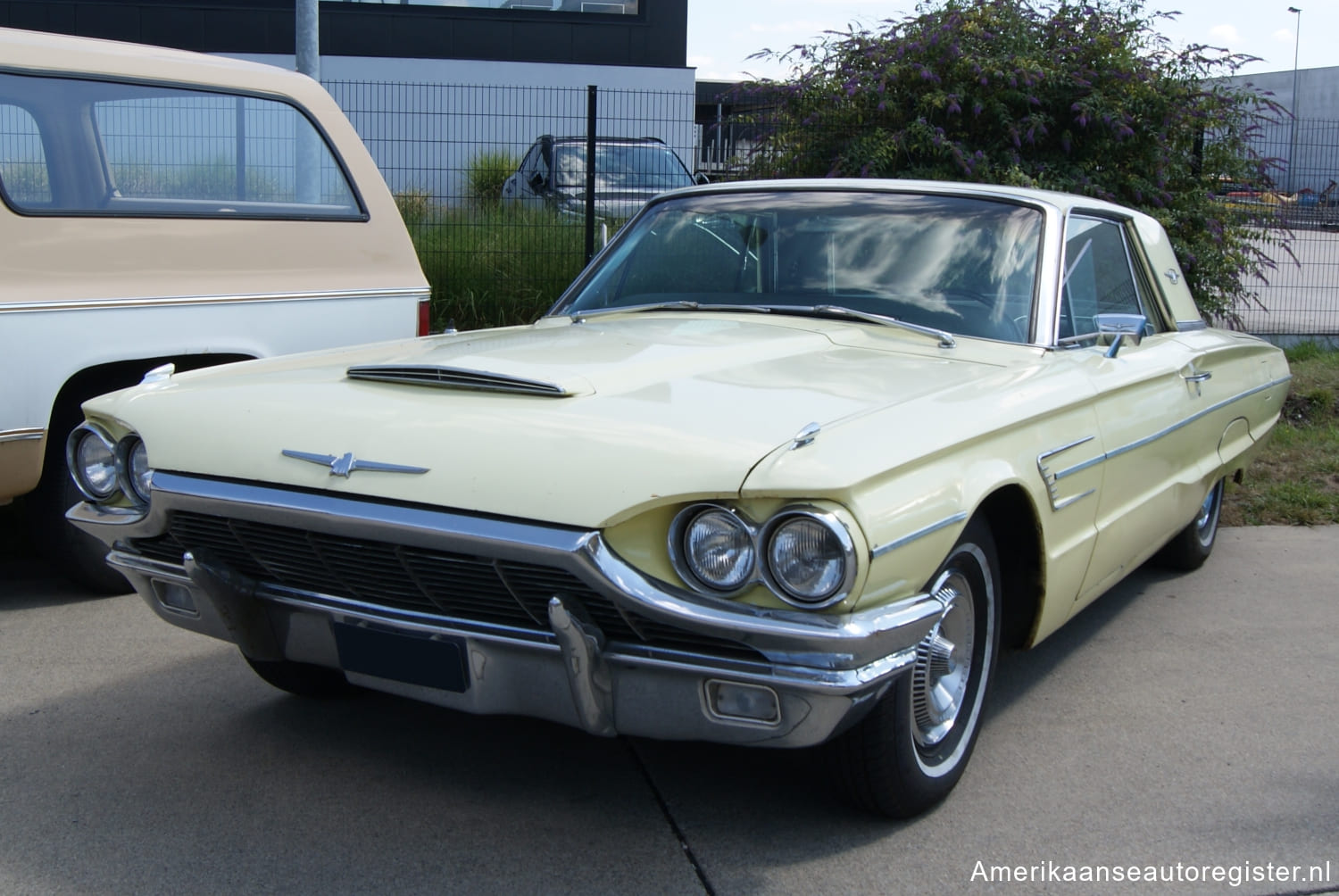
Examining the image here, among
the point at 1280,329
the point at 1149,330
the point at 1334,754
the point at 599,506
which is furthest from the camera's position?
the point at 1280,329

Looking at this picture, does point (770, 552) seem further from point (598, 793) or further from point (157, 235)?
point (157, 235)

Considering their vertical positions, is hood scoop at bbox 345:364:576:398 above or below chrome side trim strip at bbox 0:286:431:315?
below

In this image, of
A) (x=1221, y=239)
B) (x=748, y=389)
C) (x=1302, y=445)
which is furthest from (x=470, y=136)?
(x=748, y=389)

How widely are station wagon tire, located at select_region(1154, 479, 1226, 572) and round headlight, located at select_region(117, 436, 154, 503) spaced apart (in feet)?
12.8

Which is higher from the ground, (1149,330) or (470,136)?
(470,136)

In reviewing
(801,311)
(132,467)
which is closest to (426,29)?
(801,311)

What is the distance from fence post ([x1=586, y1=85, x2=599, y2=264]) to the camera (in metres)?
9.56

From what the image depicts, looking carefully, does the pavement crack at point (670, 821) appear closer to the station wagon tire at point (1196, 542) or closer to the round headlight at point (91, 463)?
the round headlight at point (91, 463)

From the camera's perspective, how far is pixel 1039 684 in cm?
404

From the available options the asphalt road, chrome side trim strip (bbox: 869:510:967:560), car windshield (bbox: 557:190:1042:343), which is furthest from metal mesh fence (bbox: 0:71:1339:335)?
chrome side trim strip (bbox: 869:510:967:560)

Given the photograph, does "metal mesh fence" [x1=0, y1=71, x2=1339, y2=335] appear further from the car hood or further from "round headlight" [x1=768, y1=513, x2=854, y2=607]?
"round headlight" [x1=768, y1=513, x2=854, y2=607]

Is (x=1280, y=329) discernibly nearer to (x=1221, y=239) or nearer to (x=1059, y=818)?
(x=1221, y=239)

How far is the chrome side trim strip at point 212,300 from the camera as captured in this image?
4340mm

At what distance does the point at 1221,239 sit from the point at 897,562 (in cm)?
809
